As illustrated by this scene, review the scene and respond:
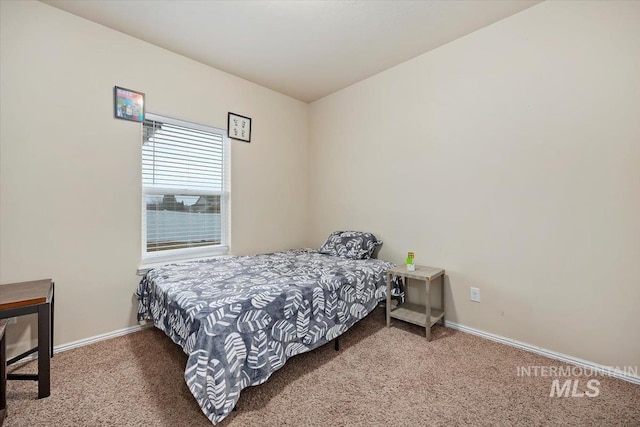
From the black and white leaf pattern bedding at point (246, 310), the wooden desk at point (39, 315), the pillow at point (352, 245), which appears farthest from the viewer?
the pillow at point (352, 245)

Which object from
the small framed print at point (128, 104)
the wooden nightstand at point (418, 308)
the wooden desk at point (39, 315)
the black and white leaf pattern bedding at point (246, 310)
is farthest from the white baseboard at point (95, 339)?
the wooden nightstand at point (418, 308)

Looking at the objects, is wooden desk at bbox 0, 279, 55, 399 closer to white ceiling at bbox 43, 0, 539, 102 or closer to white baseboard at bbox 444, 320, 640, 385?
white ceiling at bbox 43, 0, 539, 102

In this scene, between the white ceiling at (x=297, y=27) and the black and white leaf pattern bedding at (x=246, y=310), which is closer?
the black and white leaf pattern bedding at (x=246, y=310)

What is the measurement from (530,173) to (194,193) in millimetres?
3034

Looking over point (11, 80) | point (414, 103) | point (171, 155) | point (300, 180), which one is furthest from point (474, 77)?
point (11, 80)

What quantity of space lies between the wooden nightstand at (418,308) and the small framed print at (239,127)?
218 centimetres

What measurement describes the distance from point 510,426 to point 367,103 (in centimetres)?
296

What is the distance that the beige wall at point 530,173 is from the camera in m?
1.75

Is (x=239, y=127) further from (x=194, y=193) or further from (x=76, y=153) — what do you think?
(x=76, y=153)

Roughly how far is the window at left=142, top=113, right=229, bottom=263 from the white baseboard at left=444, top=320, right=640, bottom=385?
2595 millimetres

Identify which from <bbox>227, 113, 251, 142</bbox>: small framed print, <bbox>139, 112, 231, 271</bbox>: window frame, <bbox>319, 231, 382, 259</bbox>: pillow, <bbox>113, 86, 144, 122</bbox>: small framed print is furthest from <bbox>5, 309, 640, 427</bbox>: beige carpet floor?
<bbox>227, 113, 251, 142</bbox>: small framed print

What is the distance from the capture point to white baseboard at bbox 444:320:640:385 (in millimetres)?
1737

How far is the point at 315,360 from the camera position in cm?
198

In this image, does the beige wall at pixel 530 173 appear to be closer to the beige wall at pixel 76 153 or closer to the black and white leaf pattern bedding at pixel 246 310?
the black and white leaf pattern bedding at pixel 246 310
